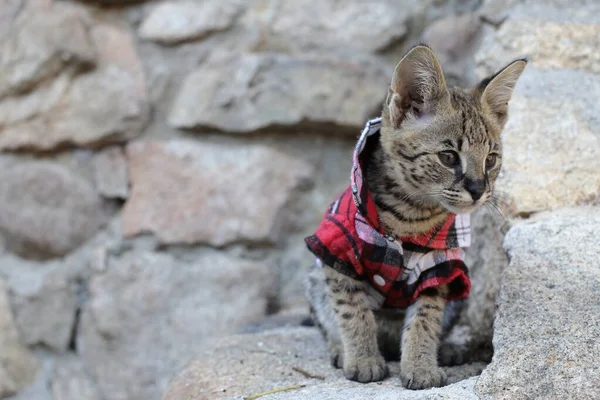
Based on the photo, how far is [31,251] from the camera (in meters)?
3.12

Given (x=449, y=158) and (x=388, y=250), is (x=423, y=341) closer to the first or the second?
(x=388, y=250)

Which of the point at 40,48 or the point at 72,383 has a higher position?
the point at 40,48

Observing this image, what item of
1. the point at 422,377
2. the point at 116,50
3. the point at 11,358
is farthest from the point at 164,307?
the point at 422,377

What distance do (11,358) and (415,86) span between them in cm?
220

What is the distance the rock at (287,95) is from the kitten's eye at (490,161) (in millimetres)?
959

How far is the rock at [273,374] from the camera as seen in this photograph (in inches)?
68.2

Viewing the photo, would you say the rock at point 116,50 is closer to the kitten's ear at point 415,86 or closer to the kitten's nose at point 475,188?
the kitten's ear at point 415,86

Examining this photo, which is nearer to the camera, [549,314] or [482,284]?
[549,314]

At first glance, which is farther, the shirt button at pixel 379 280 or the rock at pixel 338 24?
the rock at pixel 338 24

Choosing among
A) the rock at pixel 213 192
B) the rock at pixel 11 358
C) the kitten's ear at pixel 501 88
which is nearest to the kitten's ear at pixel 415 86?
the kitten's ear at pixel 501 88

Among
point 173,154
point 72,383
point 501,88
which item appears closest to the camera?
point 501,88

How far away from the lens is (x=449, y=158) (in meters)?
1.92

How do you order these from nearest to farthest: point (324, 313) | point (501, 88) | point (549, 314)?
1. point (549, 314)
2. point (501, 88)
3. point (324, 313)

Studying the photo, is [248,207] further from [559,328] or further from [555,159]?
[559,328]
